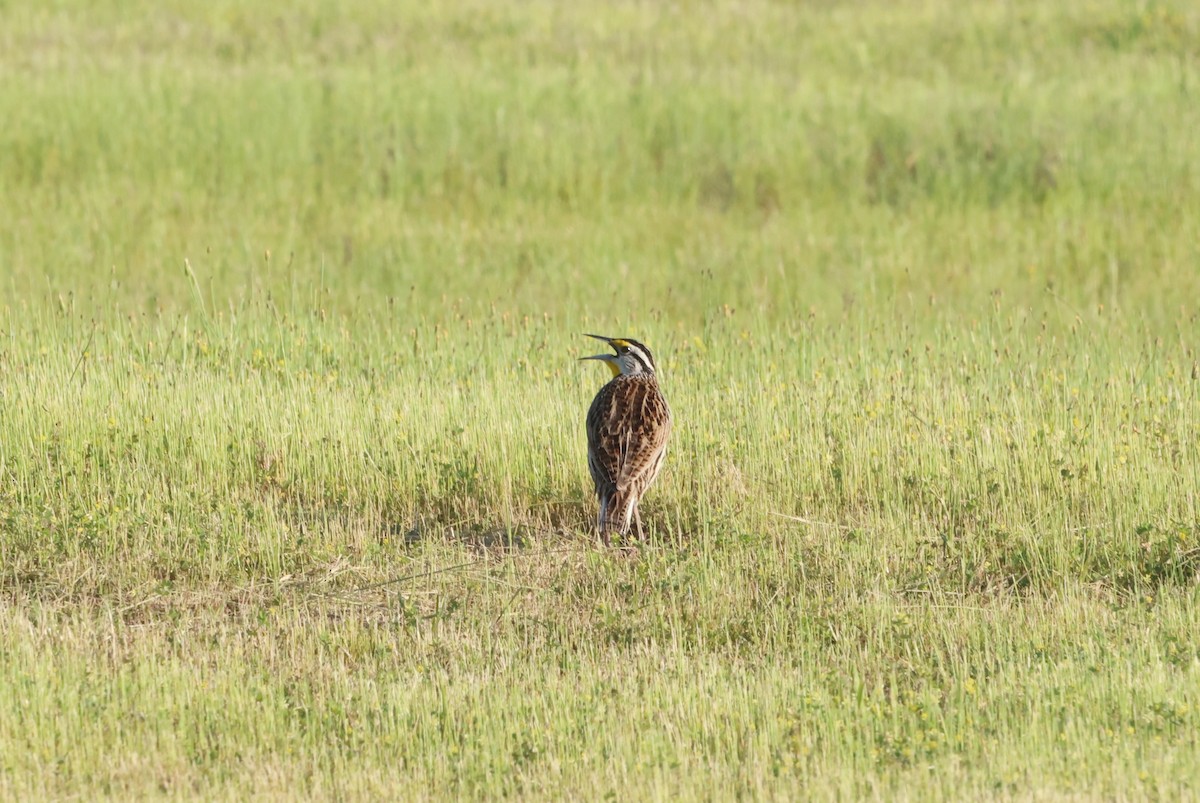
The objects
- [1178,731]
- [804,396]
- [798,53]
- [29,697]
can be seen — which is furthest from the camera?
[798,53]

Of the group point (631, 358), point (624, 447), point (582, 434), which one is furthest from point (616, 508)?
point (582, 434)

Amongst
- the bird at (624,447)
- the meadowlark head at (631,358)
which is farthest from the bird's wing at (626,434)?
the meadowlark head at (631,358)

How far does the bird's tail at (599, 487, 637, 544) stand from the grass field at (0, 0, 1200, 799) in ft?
0.72

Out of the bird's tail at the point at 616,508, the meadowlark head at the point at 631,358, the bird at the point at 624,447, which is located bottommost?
the bird's tail at the point at 616,508

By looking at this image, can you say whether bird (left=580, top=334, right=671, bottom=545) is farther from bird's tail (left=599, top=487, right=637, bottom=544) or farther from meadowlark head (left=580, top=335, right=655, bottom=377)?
meadowlark head (left=580, top=335, right=655, bottom=377)

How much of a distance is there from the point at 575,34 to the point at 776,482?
54.4ft

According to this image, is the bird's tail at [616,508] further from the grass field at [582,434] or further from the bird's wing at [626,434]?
the grass field at [582,434]

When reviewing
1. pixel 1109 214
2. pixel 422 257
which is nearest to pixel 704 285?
pixel 422 257

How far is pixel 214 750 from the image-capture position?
702 centimetres

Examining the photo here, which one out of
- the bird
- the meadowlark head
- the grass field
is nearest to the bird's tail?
the bird

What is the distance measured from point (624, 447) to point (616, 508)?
0.35 metres

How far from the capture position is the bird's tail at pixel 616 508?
363 inches

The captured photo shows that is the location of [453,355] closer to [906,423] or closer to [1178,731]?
[906,423]

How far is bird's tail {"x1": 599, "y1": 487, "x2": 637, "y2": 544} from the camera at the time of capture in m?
9.22
